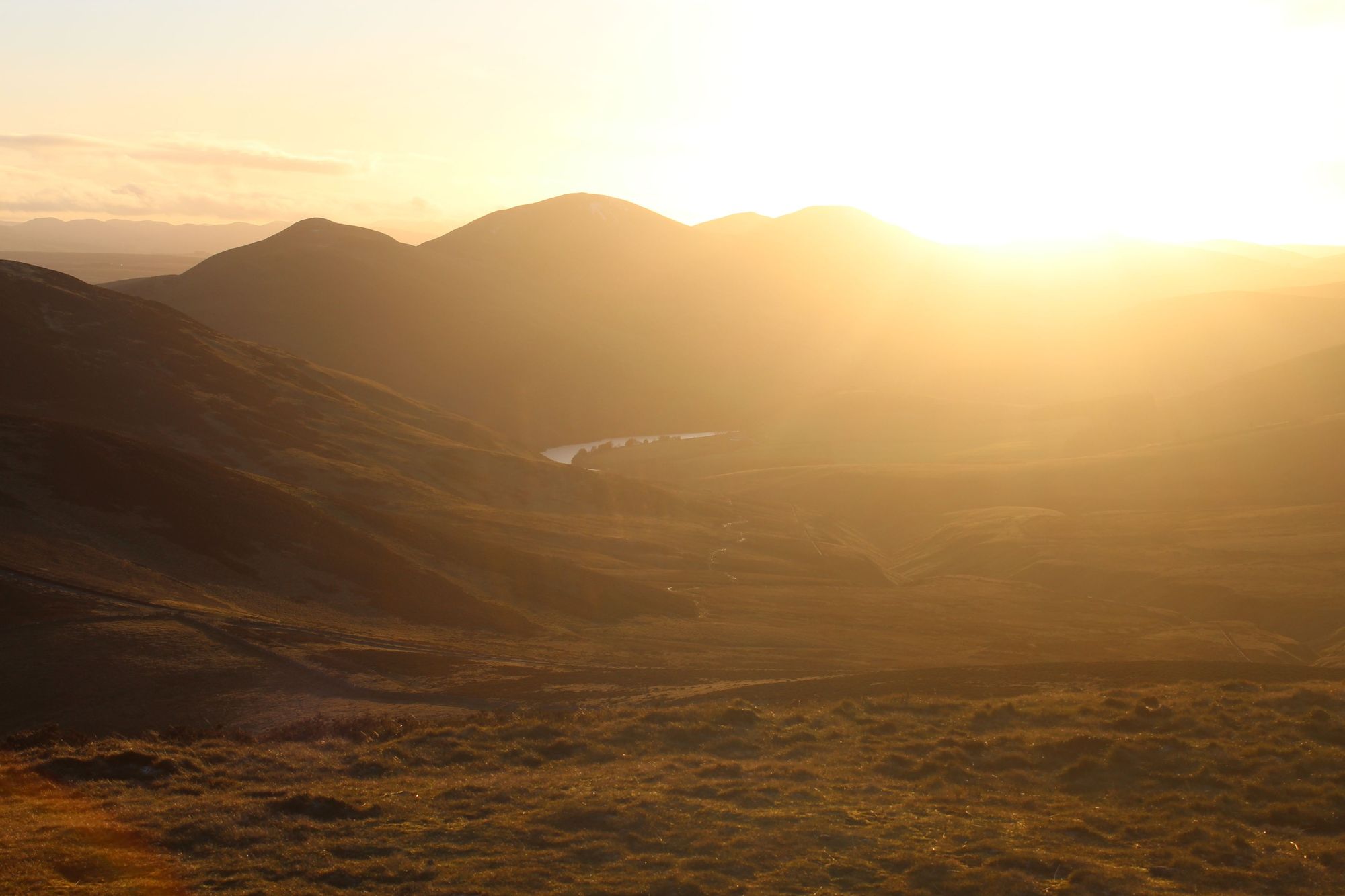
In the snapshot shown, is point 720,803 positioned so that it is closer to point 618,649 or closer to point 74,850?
point 74,850

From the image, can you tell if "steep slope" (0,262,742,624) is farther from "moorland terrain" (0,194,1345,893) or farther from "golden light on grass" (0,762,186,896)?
"golden light on grass" (0,762,186,896)

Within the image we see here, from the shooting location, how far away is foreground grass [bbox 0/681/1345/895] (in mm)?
16594

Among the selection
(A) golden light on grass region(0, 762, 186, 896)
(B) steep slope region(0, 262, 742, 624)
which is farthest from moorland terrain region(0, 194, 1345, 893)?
(B) steep slope region(0, 262, 742, 624)

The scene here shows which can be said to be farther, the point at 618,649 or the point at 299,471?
the point at 299,471

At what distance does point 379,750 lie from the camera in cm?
2403

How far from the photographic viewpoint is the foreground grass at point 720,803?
16.6m

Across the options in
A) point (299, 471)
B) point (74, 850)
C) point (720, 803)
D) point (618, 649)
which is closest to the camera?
point (74, 850)

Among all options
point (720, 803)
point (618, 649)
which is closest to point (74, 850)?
point (720, 803)

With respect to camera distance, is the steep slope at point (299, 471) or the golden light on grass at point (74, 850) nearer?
the golden light on grass at point (74, 850)

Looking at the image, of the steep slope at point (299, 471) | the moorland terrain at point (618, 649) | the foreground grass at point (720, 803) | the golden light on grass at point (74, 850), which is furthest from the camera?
the steep slope at point (299, 471)

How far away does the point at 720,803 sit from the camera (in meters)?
20.5

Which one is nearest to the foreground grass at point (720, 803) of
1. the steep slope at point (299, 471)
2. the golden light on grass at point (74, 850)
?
the golden light on grass at point (74, 850)

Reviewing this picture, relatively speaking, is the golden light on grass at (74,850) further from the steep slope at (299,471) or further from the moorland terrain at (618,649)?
the steep slope at (299,471)

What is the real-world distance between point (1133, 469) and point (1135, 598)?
37.0 m
